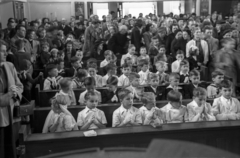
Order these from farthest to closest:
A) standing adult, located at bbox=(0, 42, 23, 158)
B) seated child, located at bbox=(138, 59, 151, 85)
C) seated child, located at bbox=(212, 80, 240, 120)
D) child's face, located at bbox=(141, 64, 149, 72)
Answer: child's face, located at bbox=(141, 64, 149, 72) → seated child, located at bbox=(138, 59, 151, 85) → seated child, located at bbox=(212, 80, 240, 120) → standing adult, located at bbox=(0, 42, 23, 158)


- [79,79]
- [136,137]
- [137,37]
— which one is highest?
[137,37]

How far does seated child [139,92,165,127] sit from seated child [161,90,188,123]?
0.10 metres

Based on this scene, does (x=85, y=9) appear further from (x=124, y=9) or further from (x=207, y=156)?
(x=207, y=156)

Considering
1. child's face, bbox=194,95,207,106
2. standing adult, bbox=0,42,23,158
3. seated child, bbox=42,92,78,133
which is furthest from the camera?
child's face, bbox=194,95,207,106

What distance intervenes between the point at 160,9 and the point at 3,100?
1703 cm

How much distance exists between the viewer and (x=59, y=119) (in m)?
4.37

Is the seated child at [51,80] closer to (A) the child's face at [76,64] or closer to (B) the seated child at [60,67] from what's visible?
(B) the seated child at [60,67]

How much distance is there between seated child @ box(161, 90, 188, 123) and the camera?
4.60 metres

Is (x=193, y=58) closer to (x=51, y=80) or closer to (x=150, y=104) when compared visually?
(x=51, y=80)

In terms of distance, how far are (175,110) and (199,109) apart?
341 millimetres

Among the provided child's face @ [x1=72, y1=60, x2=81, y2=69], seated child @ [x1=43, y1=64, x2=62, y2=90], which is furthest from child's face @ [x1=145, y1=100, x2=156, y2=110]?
child's face @ [x1=72, y1=60, x2=81, y2=69]

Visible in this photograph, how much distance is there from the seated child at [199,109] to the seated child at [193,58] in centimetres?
336

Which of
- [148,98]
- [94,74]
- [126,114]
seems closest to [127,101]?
[126,114]

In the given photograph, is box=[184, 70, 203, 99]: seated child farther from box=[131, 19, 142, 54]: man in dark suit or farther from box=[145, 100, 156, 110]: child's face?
box=[131, 19, 142, 54]: man in dark suit
